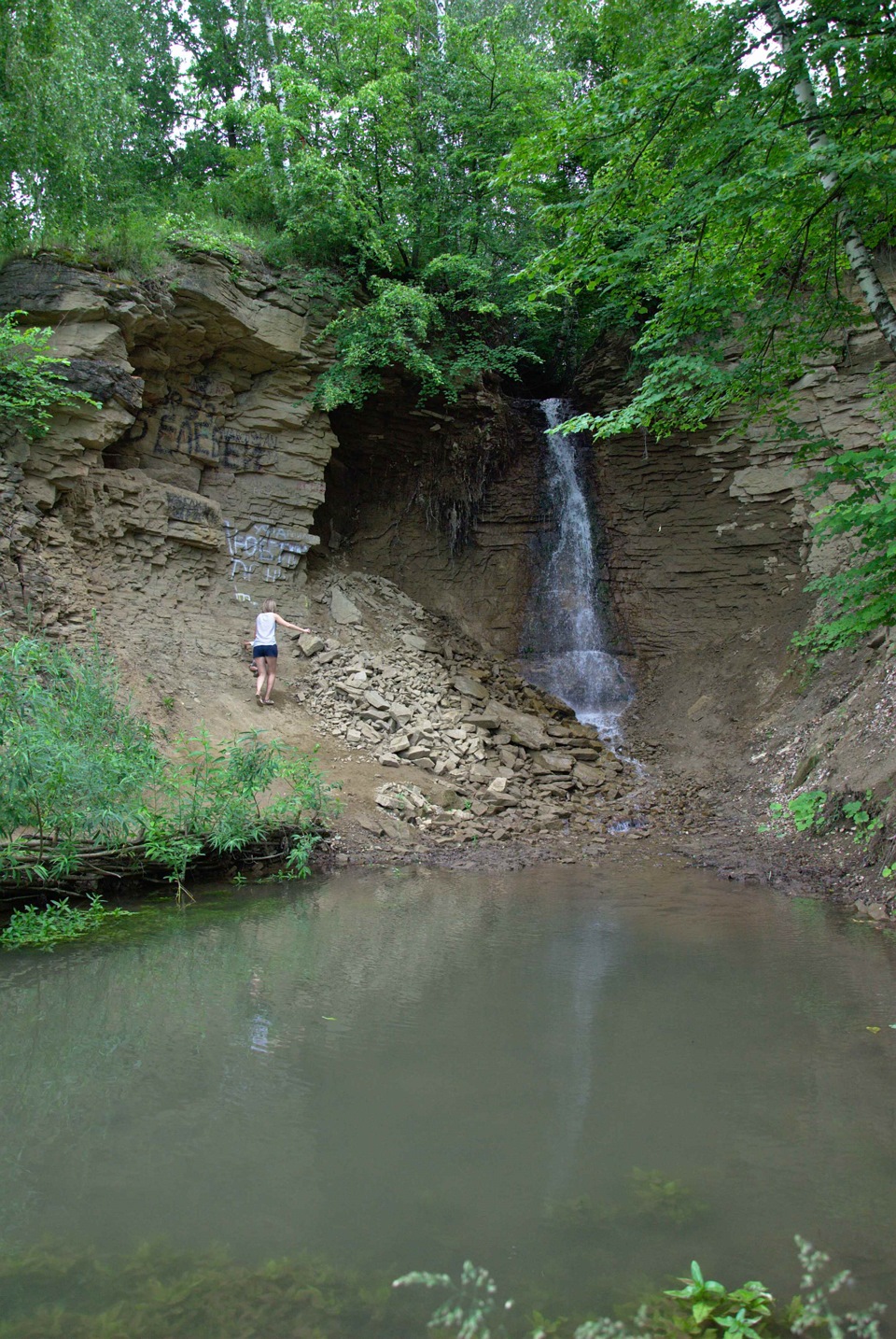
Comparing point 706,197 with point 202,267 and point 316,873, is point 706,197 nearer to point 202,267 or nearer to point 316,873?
point 316,873

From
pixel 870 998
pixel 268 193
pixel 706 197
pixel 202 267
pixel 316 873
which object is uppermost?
pixel 268 193

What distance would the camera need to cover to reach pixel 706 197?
644 cm

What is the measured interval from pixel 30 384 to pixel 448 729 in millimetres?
7810

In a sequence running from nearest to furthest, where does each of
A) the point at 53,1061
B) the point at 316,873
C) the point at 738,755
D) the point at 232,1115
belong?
the point at 232,1115, the point at 53,1061, the point at 316,873, the point at 738,755

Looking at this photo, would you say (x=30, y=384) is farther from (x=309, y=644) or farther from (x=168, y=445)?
(x=309, y=644)

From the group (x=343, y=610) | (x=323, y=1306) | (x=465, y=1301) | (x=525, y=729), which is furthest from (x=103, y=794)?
(x=343, y=610)

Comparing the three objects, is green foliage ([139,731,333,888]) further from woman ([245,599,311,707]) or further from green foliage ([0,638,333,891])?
woman ([245,599,311,707])

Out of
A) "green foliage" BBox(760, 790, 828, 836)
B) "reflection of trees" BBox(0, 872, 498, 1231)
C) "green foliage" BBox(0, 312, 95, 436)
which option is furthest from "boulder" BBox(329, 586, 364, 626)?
"green foliage" BBox(760, 790, 828, 836)

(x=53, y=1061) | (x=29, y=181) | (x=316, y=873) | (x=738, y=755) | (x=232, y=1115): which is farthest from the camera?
(x=738, y=755)

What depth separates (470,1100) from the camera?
3443mm

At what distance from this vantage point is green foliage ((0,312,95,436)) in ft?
35.7

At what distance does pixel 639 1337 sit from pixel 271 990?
325 centimetres

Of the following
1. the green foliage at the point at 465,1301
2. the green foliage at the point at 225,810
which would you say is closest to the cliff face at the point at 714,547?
the green foliage at the point at 225,810

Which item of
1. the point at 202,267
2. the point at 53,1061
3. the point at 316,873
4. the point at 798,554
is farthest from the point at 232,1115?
the point at 798,554
